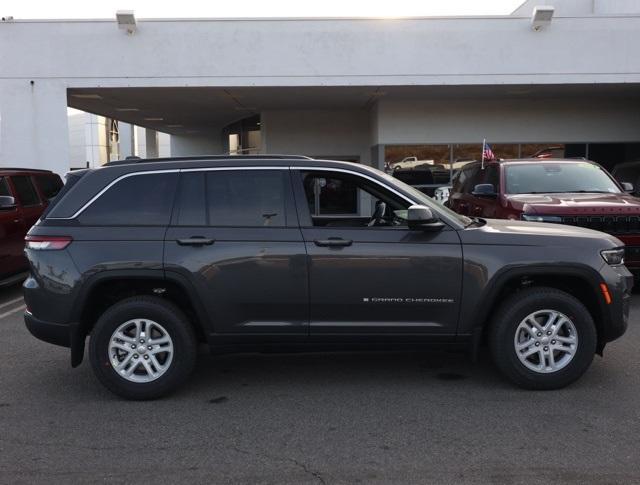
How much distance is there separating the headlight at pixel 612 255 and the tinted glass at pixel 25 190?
817cm

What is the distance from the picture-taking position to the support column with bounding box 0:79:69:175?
1434 centimetres

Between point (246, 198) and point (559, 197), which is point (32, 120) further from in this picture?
point (559, 197)

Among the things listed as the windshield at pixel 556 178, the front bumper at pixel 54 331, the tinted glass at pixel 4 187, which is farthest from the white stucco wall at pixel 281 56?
the front bumper at pixel 54 331

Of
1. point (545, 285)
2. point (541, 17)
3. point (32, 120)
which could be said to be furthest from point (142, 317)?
point (541, 17)

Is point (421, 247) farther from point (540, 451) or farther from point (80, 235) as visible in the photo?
point (80, 235)

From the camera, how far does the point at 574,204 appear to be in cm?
756

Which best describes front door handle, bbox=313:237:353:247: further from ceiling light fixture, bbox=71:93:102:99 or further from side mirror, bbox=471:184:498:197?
ceiling light fixture, bbox=71:93:102:99

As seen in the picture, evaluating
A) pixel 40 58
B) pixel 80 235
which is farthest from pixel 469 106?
pixel 80 235

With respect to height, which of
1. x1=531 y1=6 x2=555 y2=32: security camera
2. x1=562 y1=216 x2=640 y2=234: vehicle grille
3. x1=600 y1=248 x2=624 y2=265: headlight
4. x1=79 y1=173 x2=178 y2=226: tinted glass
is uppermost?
x1=531 y1=6 x2=555 y2=32: security camera

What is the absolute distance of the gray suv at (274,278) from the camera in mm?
4617

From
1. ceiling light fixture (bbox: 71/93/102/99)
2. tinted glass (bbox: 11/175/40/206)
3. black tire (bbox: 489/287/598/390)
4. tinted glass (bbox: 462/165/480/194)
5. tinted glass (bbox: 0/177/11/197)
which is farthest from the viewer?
ceiling light fixture (bbox: 71/93/102/99)

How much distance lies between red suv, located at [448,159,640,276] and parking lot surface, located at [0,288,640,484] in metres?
2.23

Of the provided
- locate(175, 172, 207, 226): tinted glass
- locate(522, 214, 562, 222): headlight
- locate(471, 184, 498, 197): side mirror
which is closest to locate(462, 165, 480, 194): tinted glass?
locate(471, 184, 498, 197): side mirror

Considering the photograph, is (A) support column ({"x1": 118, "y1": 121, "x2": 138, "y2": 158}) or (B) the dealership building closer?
(B) the dealership building
